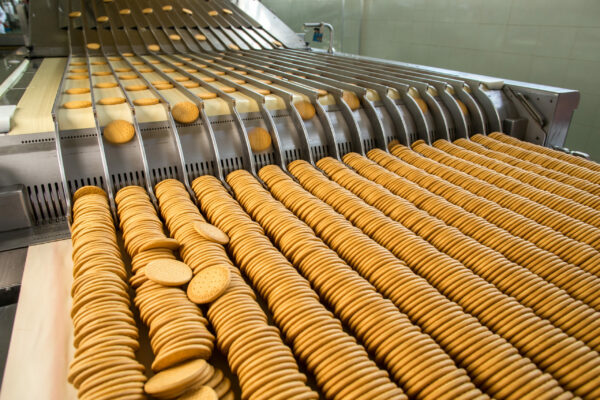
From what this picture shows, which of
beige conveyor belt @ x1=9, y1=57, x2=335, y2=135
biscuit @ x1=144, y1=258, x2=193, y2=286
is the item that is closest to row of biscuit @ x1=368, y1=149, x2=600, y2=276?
beige conveyor belt @ x1=9, y1=57, x2=335, y2=135

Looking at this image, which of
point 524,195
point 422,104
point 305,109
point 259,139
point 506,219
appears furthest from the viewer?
point 422,104

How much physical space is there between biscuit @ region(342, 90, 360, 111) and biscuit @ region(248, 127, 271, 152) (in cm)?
90

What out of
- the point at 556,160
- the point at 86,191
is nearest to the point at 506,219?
the point at 556,160

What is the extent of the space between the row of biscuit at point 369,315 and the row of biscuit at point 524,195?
124 centimetres

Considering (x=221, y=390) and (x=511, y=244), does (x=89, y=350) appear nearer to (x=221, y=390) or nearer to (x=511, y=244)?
(x=221, y=390)

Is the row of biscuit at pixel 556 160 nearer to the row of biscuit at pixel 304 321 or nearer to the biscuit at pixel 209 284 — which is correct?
the row of biscuit at pixel 304 321

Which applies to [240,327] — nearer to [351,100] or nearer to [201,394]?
[201,394]

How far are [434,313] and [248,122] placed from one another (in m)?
2.20

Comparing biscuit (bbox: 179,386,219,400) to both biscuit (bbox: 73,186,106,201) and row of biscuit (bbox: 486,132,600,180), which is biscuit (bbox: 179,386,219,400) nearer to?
biscuit (bbox: 73,186,106,201)

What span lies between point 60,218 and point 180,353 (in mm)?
1725

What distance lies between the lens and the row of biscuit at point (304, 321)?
1283mm

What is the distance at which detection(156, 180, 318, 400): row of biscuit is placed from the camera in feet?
4.11

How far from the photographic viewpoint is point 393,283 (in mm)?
1756

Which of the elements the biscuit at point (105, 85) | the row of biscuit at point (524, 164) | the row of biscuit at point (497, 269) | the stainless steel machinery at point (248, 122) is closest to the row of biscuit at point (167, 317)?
the stainless steel machinery at point (248, 122)
